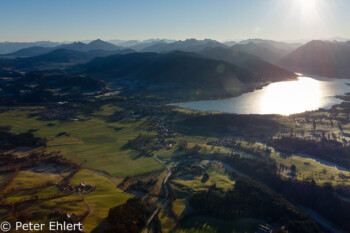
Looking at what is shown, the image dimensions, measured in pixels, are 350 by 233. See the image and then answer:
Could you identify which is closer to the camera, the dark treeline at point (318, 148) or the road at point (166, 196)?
the road at point (166, 196)

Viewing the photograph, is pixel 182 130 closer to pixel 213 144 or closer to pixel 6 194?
pixel 213 144

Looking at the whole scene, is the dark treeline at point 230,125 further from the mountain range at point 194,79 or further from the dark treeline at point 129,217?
the mountain range at point 194,79

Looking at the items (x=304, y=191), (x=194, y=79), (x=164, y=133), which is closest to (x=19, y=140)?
(x=164, y=133)

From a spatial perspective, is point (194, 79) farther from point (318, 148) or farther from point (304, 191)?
point (304, 191)

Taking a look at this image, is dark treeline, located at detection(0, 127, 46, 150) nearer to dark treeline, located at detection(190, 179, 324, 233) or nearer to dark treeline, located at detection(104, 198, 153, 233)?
dark treeline, located at detection(104, 198, 153, 233)

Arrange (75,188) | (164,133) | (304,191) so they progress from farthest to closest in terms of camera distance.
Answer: (164,133), (304,191), (75,188)

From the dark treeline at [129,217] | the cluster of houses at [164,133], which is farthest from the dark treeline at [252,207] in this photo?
the cluster of houses at [164,133]
